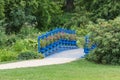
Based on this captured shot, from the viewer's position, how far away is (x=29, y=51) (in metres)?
18.5

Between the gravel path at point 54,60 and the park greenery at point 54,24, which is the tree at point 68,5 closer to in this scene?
the park greenery at point 54,24

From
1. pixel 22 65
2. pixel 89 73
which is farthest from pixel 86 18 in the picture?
pixel 89 73

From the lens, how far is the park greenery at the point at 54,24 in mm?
17769

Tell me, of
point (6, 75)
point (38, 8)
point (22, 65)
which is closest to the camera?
point (6, 75)

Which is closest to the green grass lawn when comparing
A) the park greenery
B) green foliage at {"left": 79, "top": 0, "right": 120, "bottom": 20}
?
the park greenery

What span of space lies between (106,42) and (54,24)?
775 inches

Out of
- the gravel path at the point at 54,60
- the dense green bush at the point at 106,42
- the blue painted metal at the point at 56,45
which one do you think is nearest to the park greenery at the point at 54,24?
the dense green bush at the point at 106,42

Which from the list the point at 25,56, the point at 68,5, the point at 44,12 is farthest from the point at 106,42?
the point at 68,5

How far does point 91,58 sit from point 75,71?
3503 mm

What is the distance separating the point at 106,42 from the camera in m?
17.4

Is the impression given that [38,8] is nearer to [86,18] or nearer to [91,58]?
[86,18]

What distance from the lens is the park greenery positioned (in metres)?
17.8

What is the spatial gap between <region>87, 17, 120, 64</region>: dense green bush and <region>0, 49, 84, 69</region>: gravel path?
3.99 feet

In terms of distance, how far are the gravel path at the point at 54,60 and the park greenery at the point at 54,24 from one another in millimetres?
586
